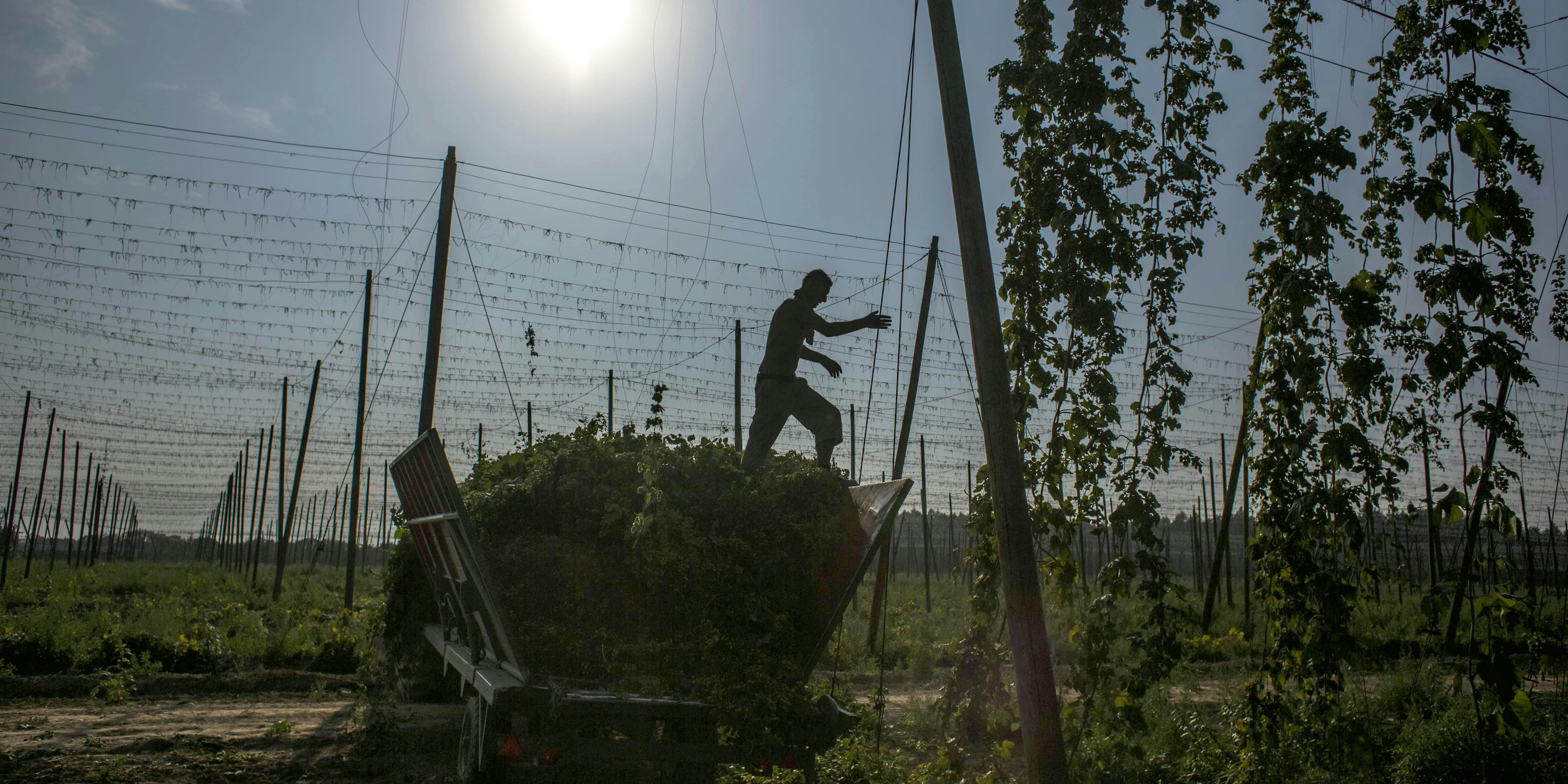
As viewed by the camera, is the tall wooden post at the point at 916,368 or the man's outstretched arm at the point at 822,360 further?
the tall wooden post at the point at 916,368

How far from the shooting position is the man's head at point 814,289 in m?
6.57

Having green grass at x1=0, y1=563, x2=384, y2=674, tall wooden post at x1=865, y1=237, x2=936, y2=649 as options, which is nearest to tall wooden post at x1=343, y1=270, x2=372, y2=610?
green grass at x1=0, y1=563, x2=384, y2=674

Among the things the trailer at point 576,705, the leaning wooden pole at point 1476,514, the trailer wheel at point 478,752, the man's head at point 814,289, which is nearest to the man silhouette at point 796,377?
the man's head at point 814,289

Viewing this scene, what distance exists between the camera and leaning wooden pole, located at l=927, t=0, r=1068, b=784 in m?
3.88

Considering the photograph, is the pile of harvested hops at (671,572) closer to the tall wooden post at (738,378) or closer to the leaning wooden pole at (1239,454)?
the leaning wooden pole at (1239,454)

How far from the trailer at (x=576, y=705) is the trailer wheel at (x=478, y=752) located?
10 mm

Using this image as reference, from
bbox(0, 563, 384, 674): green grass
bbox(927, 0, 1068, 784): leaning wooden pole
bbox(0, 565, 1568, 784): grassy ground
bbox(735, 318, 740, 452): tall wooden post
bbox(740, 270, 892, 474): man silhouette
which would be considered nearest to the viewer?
bbox(927, 0, 1068, 784): leaning wooden pole

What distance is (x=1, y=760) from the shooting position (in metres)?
6.14

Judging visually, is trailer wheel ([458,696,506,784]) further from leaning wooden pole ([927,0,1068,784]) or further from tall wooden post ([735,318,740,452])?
tall wooden post ([735,318,740,452])

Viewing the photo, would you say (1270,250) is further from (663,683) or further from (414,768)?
(414,768)

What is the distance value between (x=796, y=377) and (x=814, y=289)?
67cm

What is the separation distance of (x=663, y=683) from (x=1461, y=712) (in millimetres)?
6397

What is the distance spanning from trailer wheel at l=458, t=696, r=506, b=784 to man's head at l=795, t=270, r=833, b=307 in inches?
137

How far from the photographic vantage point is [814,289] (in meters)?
Answer: 6.57
